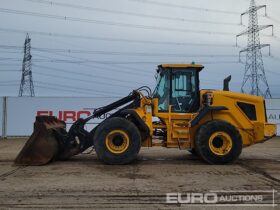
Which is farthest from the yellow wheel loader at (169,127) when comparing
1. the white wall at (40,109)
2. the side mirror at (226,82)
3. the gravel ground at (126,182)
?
the white wall at (40,109)

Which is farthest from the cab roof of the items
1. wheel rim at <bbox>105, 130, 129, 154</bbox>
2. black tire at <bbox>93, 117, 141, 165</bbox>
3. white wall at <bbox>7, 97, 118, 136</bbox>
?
white wall at <bbox>7, 97, 118, 136</bbox>

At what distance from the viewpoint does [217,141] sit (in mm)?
13336

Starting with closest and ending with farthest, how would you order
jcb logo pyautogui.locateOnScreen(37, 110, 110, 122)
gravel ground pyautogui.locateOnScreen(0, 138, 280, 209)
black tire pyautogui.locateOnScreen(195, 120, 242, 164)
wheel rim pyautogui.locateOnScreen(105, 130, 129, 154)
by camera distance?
gravel ground pyautogui.locateOnScreen(0, 138, 280, 209), wheel rim pyautogui.locateOnScreen(105, 130, 129, 154), black tire pyautogui.locateOnScreen(195, 120, 242, 164), jcb logo pyautogui.locateOnScreen(37, 110, 110, 122)

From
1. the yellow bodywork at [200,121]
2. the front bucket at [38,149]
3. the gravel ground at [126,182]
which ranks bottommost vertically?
the gravel ground at [126,182]

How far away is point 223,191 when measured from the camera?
9102 mm

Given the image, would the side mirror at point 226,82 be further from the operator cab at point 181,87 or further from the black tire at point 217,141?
the black tire at point 217,141

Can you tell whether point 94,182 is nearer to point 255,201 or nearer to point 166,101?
point 255,201

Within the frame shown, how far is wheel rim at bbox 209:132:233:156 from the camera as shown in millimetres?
13254

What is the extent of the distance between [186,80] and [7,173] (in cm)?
568

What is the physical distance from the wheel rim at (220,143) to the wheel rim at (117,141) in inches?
91.5

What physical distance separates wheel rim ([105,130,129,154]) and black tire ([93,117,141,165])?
0.09 ft

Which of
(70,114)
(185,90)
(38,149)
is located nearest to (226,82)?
(185,90)

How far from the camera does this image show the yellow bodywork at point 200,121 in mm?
13727

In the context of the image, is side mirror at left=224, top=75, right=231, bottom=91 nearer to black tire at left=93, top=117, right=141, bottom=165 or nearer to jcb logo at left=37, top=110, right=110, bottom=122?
black tire at left=93, top=117, right=141, bottom=165
